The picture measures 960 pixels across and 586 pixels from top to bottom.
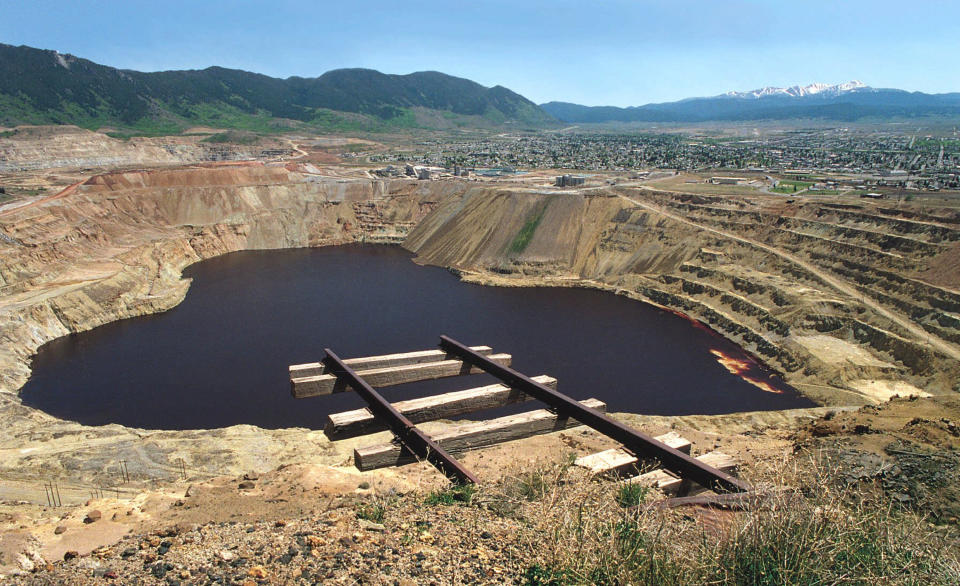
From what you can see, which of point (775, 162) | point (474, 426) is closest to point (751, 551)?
point (474, 426)

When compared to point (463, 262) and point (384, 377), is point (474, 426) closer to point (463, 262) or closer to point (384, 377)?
point (384, 377)

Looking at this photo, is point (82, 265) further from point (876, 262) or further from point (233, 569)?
point (876, 262)

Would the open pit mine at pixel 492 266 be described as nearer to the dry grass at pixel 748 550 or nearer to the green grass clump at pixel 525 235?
the green grass clump at pixel 525 235

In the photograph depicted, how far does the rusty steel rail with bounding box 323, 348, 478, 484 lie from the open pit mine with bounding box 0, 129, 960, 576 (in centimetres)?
398

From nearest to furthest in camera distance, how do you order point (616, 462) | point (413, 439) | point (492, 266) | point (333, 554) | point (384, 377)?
1. point (333, 554)
2. point (413, 439)
3. point (616, 462)
4. point (384, 377)
5. point (492, 266)

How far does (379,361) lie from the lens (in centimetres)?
873

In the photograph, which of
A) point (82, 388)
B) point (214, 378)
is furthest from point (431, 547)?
point (82, 388)

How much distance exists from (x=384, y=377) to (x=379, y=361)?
1.38 feet

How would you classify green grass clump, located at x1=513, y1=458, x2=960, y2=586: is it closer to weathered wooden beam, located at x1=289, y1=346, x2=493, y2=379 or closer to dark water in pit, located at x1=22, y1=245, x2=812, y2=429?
weathered wooden beam, located at x1=289, y1=346, x2=493, y2=379

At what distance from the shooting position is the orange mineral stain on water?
34.4m

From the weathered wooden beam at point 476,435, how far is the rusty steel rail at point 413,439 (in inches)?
5.7

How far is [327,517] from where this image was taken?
20.3 ft

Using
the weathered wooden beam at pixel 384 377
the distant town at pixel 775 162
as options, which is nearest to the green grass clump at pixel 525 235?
the distant town at pixel 775 162

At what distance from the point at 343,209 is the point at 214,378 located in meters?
52.8
